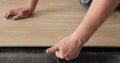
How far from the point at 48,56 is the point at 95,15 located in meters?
0.37

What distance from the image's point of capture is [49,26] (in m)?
1.35

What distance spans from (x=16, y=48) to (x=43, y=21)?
0.27m

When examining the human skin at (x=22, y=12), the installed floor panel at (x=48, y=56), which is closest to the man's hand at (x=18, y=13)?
the human skin at (x=22, y=12)

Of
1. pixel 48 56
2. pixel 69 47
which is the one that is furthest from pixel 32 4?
pixel 69 47

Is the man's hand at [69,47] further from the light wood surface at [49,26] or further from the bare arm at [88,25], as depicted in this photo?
the light wood surface at [49,26]

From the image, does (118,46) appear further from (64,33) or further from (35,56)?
(35,56)

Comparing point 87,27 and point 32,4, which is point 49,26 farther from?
point 87,27

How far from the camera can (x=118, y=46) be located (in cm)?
119

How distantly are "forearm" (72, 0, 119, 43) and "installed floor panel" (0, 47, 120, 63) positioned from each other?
232 millimetres

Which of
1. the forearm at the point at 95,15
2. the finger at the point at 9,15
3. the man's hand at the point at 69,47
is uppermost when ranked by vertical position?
the forearm at the point at 95,15

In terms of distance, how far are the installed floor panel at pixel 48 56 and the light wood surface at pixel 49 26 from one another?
4cm

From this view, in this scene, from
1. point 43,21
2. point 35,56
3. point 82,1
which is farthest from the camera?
point 82,1

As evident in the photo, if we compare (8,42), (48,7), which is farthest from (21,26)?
(48,7)

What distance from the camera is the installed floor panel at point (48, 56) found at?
110cm
